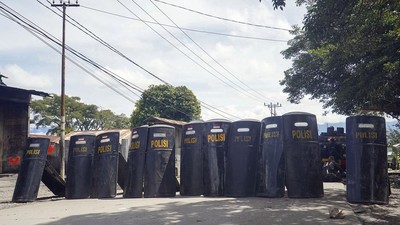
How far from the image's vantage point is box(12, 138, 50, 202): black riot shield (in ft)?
33.4

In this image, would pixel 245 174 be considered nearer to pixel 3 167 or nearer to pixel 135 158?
pixel 135 158

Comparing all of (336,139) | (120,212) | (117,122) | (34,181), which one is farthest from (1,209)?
(117,122)

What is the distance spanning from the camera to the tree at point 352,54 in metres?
7.66

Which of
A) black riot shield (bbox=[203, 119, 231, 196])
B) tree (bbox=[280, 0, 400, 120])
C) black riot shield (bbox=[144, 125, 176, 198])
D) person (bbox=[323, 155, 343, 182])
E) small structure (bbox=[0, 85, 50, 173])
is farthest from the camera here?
small structure (bbox=[0, 85, 50, 173])

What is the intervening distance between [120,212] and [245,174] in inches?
131

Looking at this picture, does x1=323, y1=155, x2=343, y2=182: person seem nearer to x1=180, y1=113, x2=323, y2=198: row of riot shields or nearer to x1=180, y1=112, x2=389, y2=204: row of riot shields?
x1=180, y1=112, x2=389, y2=204: row of riot shields

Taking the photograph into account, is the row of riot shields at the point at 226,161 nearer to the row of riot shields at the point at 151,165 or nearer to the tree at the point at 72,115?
the row of riot shields at the point at 151,165

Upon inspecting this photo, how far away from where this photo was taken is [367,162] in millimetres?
7859

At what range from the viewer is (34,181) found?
10297 millimetres

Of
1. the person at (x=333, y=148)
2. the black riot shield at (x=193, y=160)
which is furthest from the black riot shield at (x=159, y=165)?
the person at (x=333, y=148)

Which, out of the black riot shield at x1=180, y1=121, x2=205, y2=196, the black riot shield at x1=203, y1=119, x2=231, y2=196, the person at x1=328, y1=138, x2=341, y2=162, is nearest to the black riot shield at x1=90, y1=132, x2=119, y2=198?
the black riot shield at x1=180, y1=121, x2=205, y2=196

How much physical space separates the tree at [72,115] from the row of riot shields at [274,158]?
3731 cm

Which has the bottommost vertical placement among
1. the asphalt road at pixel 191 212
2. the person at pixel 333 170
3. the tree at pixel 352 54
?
the asphalt road at pixel 191 212

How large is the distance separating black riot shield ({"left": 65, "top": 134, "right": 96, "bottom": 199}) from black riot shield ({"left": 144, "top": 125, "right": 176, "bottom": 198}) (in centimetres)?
195
